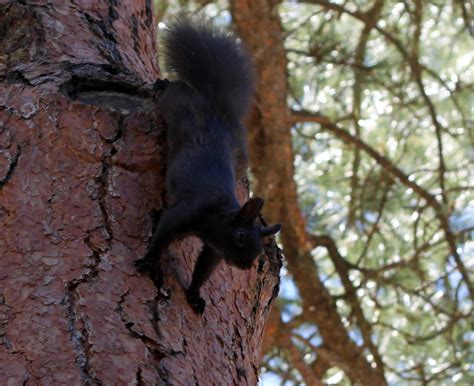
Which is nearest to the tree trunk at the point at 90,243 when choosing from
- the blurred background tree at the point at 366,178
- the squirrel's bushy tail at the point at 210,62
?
the squirrel's bushy tail at the point at 210,62

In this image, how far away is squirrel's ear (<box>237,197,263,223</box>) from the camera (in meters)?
1.69

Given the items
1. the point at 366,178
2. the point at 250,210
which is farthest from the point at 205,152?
the point at 366,178

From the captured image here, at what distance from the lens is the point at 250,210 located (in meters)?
1.72

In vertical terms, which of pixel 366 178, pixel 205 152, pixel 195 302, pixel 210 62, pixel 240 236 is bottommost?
pixel 195 302

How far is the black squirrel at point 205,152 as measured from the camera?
1.65 m

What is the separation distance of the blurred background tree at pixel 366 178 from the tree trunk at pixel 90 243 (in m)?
1.58

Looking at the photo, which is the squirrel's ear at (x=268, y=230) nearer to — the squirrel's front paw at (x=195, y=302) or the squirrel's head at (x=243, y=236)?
the squirrel's head at (x=243, y=236)

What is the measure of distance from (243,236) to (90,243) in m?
0.37

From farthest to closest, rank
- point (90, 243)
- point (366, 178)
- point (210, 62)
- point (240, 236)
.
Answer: point (366, 178) → point (210, 62) → point (240, 236) → point (90, 243)

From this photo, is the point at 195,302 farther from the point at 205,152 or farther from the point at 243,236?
the point at 205,152

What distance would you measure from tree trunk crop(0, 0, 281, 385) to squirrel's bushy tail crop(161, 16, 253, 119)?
0.21 meters

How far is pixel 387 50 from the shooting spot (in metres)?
3.97

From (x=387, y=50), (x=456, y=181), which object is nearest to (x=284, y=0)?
(x=387, y=50)

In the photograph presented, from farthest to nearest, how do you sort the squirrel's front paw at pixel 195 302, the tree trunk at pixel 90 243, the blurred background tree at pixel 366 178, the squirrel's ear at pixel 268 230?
the blurred background tree at pixel 366 178 → the squirrel's ear at pixel 268 230 → the squirrel's front paw at pixel 195 302 → the tree trunk at pixel 90 243
